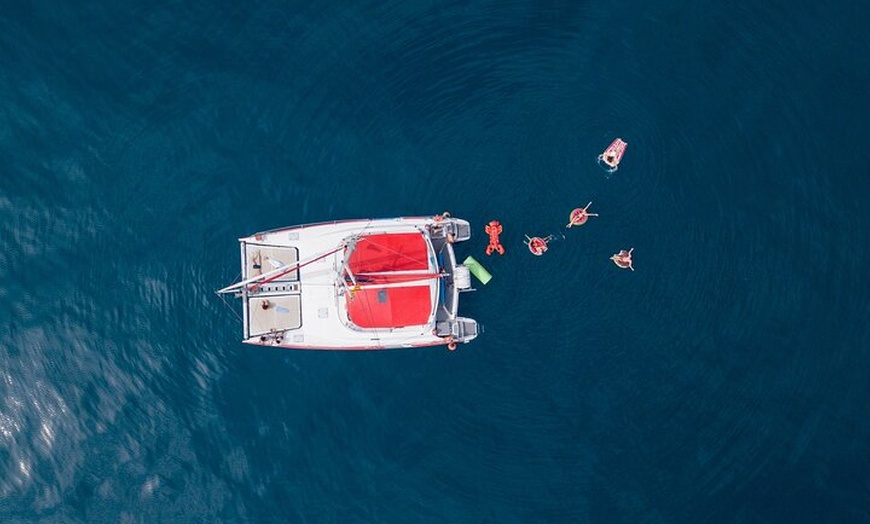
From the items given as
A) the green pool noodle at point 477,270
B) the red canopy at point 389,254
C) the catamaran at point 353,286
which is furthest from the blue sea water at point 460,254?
the red canopy at point 389,254

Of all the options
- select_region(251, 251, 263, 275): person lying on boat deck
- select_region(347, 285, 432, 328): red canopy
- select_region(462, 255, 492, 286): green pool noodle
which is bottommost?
select_region(347, 285, 432, 328): red canopy

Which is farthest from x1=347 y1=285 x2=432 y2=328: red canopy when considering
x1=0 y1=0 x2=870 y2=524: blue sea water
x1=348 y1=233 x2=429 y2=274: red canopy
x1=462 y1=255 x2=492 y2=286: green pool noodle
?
x1=462 y1=255 x2=492 y2=286: green pool noodle

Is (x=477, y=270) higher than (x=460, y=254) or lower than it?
lower

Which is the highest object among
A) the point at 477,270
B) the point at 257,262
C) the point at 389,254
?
the point at 389,254

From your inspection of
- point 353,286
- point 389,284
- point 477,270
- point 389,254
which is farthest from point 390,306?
point 477,270

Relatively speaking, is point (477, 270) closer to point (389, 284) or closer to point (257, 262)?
point (389, 284)

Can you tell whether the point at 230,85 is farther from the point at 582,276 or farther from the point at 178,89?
the point at 582,276

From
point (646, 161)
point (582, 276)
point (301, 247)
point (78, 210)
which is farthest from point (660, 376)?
point (78, 210)

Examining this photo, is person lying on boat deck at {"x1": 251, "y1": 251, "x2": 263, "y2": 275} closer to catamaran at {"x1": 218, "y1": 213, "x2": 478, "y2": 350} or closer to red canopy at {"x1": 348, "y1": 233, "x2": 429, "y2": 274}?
catamaran at {"x1": 218, "y1": 213, "x2": 478, "y2": 350}

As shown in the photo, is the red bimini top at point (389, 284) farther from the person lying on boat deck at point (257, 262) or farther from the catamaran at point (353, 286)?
the person lying on boat deck at point (257, 262)
